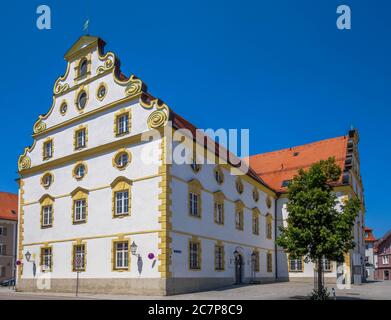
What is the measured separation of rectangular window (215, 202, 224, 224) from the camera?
3241 centimetres

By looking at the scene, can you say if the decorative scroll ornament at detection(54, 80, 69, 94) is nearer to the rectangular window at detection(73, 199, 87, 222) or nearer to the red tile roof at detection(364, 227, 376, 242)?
the rectangular window at detection(73, 199, 87, 222)

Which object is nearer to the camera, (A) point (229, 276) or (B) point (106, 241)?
(B) point (106, 241)

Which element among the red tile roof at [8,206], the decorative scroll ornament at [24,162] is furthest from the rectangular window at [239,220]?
the red tile roof at [8,206]

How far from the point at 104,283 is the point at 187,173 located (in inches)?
325

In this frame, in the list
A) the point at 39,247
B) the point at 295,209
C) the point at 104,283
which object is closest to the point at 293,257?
the point at 295,209

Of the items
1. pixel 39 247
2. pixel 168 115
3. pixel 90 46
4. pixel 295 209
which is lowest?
pixel 39 247

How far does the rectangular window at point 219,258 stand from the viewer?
104ft

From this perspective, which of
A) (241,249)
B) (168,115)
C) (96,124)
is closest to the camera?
(168,115)

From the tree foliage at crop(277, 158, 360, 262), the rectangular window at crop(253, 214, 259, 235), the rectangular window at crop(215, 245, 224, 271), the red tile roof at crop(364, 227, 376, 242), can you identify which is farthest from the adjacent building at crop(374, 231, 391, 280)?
the tree foliage at crop(277, 158, 360, 262)

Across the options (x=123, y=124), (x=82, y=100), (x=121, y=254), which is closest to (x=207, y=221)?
(x=121, y=254)

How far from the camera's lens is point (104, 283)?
92.7ft

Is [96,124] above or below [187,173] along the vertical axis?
above

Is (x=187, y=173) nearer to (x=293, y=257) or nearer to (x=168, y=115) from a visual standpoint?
(x=168, y=115)

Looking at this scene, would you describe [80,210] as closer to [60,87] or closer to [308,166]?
[60,87]
